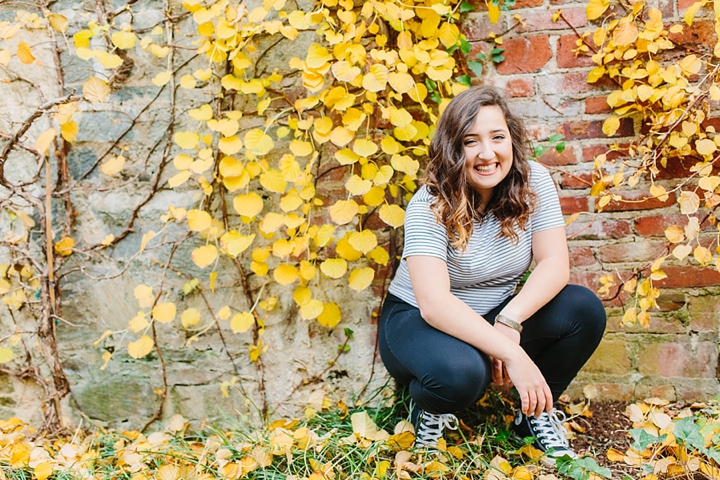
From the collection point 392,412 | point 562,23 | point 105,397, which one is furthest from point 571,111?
point 105,397

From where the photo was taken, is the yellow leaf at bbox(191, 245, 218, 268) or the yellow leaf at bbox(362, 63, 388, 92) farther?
the yellow leaf at bbox(191, 245, 218, 268)

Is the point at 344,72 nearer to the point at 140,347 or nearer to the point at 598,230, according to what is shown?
the point at 598,230

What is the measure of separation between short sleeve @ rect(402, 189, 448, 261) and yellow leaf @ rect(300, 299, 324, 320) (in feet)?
1.36

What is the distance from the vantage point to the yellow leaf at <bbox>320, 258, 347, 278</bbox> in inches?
73.4

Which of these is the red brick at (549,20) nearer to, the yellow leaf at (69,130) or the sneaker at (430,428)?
the sneaker at (430,428)

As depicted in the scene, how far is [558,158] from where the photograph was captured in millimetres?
1902

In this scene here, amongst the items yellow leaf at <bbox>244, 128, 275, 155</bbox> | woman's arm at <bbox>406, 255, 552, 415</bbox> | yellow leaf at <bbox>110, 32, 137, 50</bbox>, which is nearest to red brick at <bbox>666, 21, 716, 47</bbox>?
woman's arm at <bbox>406, 255, 552, 415</bbox>

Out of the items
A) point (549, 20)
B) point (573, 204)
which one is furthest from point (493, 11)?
point (573, 204)

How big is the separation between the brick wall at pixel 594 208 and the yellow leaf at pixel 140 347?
1506 mm

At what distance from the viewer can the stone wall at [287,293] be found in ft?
6.17

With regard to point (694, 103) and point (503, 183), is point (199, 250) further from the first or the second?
point (694, 103)

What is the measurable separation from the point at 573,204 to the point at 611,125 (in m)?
0.28

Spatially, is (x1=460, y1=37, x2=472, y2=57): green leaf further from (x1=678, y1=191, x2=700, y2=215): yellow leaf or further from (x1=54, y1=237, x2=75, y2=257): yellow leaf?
(x1=54, y1=237, x2=75, y2=257): yellow leaf

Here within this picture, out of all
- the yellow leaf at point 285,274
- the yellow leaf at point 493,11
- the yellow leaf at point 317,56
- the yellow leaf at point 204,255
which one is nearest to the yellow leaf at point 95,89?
the yellow leaf at point 204,255
